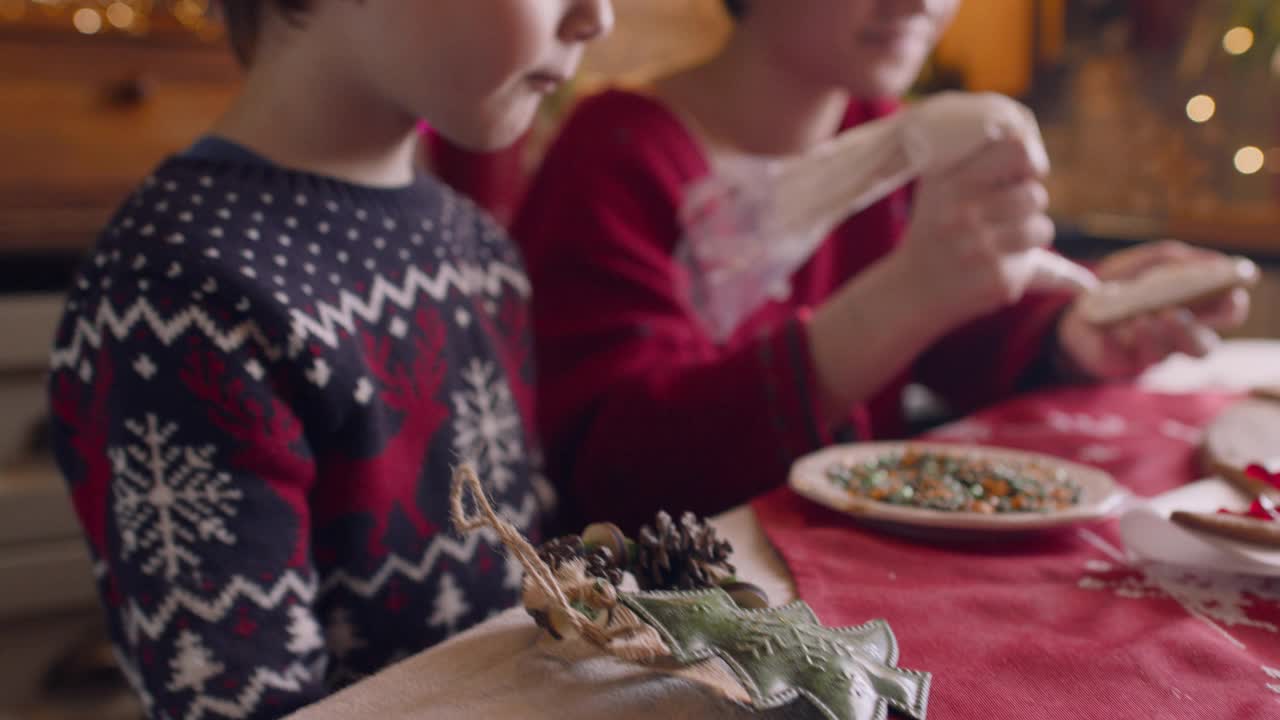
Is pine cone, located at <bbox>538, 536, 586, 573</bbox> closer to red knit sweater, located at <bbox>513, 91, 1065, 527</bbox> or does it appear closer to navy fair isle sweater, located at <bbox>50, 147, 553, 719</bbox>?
navy fair isle sweater, located at <bbox>50, 147, 553, 719</bbox>

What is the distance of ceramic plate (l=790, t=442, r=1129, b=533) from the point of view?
49cm

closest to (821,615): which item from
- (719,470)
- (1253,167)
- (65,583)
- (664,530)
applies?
(664,530)

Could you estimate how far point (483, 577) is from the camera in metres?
0.67

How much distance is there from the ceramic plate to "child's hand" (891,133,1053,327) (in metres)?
0.10

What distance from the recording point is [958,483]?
0.55 meters

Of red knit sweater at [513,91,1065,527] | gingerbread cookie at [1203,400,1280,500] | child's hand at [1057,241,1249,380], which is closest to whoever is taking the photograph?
gingerbread cookie at [1203,400,1280,500]

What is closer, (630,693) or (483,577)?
(630,693)

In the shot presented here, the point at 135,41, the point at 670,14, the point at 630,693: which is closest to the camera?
the point at 630,693

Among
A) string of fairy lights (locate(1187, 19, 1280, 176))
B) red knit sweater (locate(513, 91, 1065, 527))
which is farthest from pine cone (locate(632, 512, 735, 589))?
string of fairy lights (locate(1187, 19, 1280, 176))

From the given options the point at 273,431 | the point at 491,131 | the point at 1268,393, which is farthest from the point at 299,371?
the point at 1268,393

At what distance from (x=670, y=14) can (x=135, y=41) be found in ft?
2.88

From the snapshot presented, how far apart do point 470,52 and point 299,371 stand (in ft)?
0.63

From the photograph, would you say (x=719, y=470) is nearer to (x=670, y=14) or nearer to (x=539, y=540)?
(x=539, y=540)

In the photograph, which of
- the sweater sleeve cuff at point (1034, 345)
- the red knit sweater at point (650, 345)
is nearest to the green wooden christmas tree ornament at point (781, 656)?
the red knit sweater at point (650, 345)
